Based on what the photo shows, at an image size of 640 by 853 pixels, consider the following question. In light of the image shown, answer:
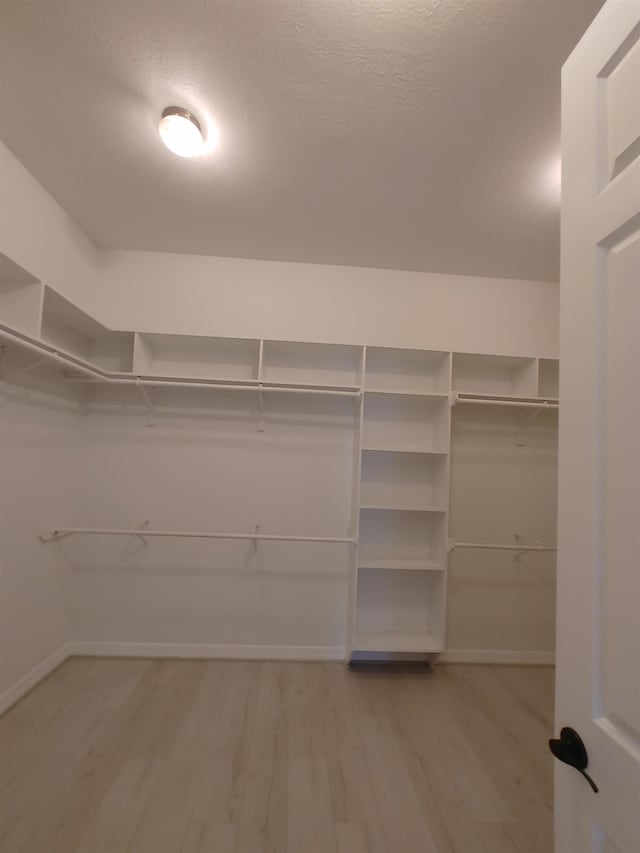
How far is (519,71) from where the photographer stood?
4.25 ft

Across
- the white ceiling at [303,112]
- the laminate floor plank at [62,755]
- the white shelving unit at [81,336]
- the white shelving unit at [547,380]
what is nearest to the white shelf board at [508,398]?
the white shelving unit at [547,380]

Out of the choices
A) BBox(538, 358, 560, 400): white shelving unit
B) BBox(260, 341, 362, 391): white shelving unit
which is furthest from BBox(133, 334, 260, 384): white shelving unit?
BBox(538, 358, 560, 400): white shelving unit

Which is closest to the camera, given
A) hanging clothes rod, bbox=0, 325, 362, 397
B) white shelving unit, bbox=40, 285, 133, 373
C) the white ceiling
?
the white ceiling

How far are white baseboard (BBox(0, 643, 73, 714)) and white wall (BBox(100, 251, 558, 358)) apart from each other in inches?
82.5

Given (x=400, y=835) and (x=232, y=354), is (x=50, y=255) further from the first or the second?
(x=400, y=835)

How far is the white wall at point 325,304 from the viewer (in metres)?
2.49

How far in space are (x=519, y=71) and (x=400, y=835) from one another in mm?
2767

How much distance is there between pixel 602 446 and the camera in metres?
0.63

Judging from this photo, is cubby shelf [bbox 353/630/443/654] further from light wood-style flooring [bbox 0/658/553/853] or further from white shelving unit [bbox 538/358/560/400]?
white shelving unit [bbox 538/358/560/400]

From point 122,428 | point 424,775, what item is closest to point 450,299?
point 122,428

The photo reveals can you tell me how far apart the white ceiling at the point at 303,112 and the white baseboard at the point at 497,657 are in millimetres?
2698

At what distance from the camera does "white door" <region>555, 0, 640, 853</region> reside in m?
0.57

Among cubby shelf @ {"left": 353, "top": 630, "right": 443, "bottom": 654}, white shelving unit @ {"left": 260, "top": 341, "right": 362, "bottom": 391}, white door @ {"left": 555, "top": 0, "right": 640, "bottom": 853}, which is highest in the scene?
white shelving unit @ {"left": 260, "top": 341, "right": 362, "bottom": 391}

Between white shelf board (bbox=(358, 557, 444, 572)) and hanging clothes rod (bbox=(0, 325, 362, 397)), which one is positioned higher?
hanging clothes rod (bbox=(0, 325, 362, 397))
